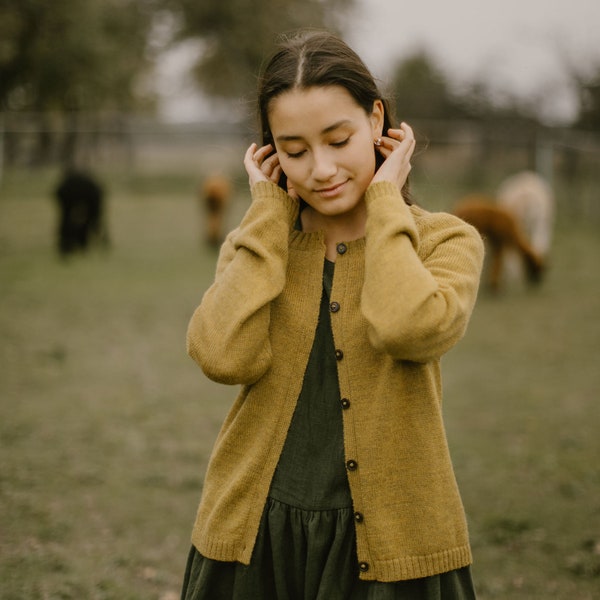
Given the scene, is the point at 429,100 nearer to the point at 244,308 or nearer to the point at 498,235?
the point at 498,235

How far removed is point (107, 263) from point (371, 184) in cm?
1054

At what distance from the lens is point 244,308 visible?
1.85m

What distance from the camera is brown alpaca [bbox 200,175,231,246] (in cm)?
1361

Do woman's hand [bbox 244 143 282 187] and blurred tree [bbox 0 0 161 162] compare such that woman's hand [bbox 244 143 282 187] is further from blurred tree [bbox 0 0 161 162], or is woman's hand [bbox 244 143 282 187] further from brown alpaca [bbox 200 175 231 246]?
blurred tree [bbox 0 0 161 162]

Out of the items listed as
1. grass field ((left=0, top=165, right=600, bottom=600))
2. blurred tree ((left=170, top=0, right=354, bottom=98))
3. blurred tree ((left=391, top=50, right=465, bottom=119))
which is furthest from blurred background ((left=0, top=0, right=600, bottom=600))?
blurred tree ((left=391, top=50, right=465, bottom=119))

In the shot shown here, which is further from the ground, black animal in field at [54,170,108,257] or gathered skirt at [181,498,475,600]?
black animal in field at [54,170,108,257]

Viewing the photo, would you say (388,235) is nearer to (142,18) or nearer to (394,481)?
(394,481)

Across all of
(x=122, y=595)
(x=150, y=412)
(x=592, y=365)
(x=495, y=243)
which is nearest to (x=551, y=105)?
(x=495, y=243)

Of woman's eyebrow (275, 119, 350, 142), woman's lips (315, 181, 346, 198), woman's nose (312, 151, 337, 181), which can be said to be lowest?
woman's lips (315, 181, 346, 198)

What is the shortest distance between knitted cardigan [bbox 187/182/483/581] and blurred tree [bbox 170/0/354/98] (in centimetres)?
2435

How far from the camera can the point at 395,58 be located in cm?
3881

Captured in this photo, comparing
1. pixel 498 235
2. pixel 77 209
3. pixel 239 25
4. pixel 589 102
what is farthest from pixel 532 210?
pixel 239 25

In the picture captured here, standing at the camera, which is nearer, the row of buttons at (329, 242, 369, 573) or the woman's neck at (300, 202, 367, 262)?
the row of buttons at (329, 242, 369, 573)

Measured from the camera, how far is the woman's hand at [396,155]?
1.95 metres
